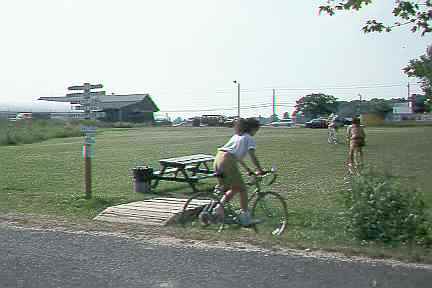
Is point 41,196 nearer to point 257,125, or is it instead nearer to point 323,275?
point 257,125

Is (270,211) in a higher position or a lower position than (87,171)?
lower

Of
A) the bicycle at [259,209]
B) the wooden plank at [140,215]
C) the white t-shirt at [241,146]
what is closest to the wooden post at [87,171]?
the wooden plank at [140,215]

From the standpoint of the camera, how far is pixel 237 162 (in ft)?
26.4

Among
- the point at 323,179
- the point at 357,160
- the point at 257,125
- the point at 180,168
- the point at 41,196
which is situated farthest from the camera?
the point at 357,160

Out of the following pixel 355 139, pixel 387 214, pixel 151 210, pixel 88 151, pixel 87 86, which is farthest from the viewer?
pixel 355 139

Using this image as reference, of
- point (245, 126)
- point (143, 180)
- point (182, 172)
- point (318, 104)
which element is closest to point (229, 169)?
point (245, 126)

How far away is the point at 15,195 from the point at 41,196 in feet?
1.97

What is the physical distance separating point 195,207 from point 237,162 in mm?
1301

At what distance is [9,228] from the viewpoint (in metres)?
7.54

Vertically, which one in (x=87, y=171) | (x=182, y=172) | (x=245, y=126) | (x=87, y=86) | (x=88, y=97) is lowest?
(x=182, y=172)

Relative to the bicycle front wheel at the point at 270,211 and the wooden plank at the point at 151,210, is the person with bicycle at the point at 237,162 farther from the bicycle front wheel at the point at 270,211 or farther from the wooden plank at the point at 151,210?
the wooden plank at the point at 151,210

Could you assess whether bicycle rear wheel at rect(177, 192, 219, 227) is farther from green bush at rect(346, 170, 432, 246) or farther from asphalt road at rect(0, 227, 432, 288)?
green bush at rect(346, 170, 432, 246)

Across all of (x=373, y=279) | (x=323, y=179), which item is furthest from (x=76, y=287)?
(x=323, y=179)

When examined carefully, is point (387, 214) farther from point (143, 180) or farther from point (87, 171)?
point (143, 180)
